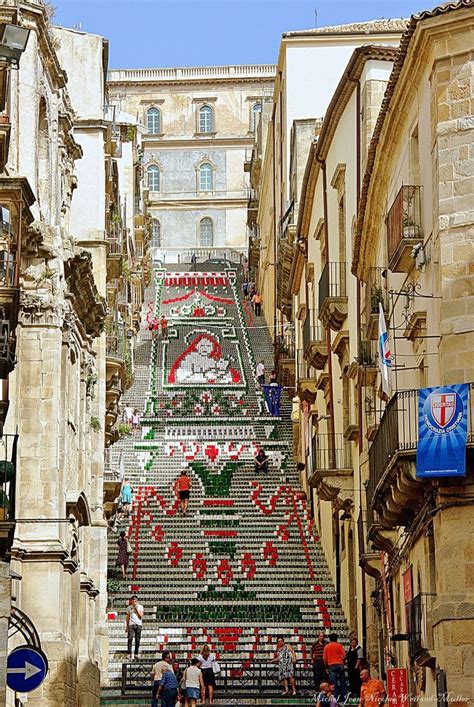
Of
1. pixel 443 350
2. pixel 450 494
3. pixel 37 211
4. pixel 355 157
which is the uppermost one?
pixel 355 157

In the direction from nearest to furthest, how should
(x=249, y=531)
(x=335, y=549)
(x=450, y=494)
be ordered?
(x=450, y=494)
(x=335, y=549)
(x=249, y=531)

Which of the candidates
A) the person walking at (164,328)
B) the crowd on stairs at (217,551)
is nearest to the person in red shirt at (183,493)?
the crowd on stairs at (217,551)

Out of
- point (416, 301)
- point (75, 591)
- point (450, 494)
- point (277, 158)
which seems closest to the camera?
point (450, 494)

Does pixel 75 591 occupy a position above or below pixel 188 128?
below

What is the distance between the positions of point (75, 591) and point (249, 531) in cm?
1160

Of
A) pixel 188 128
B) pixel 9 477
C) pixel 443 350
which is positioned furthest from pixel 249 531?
pixel 188 128

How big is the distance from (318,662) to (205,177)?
84236 mm

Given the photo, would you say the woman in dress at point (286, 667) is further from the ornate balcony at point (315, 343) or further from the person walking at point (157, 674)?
the ornate balcony at point (315, 343)

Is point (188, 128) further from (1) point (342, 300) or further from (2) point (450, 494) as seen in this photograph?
(2) point (450, 494)

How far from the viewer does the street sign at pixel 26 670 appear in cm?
2180

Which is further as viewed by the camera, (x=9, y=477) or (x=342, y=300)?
(x=342, y=300)

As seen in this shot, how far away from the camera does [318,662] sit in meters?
35.2

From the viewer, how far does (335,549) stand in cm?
4297

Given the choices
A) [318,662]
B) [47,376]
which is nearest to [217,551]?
[318,662]
